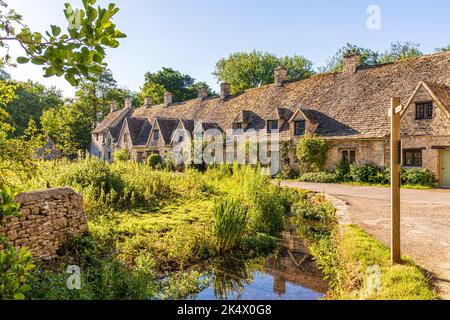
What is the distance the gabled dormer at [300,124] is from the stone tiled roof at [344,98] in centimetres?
53

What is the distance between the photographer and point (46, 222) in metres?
7.21

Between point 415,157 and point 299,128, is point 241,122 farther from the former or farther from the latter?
point 415,157

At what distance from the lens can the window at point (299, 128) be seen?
2477 centimetres

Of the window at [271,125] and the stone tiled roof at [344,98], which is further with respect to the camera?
the window at [271,125]

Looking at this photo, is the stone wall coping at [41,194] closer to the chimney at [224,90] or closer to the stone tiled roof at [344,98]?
the stone tiled roof at [344,98]

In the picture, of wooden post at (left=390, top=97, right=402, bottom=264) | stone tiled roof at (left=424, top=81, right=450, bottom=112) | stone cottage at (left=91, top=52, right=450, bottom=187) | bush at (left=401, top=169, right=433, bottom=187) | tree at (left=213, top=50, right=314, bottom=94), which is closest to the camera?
wooden post at (left=390, top=97, right=402, bottom=264)

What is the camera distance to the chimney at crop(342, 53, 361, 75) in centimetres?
2652

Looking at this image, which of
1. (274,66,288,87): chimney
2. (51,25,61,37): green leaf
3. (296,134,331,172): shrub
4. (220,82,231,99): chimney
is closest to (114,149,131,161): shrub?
(220,82,231,99): chimney

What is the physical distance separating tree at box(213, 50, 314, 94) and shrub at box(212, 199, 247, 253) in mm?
44139

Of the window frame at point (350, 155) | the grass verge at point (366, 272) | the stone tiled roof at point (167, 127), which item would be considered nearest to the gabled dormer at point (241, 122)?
the stone tiled roof at point (167, 127)

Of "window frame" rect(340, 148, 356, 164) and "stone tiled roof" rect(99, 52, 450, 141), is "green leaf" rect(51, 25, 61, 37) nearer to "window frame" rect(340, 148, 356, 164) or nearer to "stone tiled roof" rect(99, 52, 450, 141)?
"stone tiled roof" rect(99, 52, 450, 141)

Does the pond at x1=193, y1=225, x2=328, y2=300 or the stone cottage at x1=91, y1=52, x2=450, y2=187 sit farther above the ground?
the stone cottage at x1=91, y1=52, x2=450, y2=187
